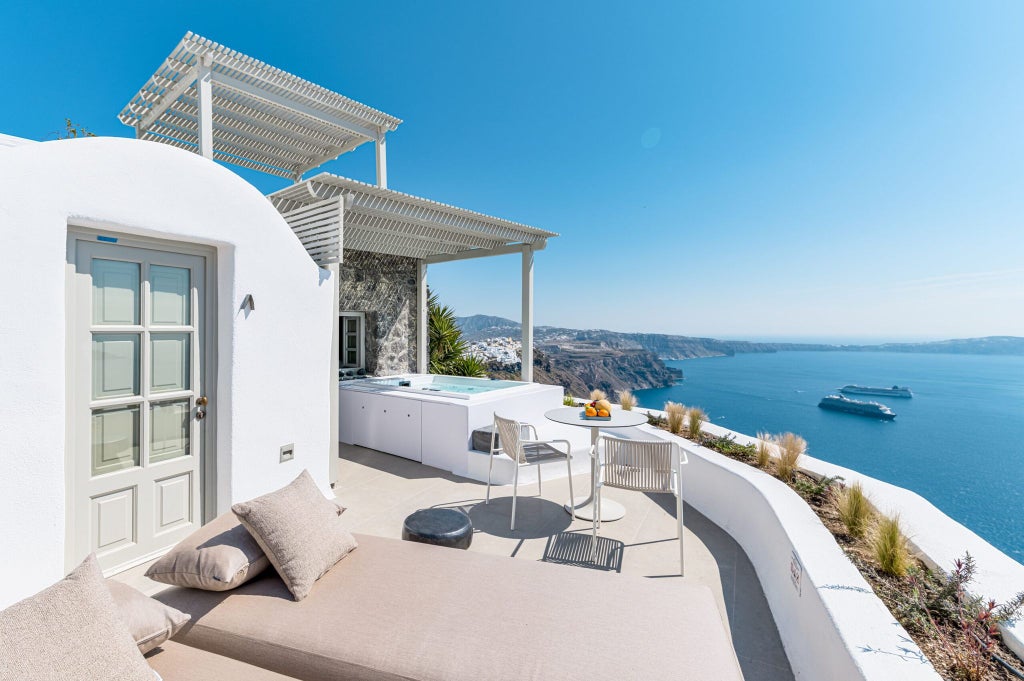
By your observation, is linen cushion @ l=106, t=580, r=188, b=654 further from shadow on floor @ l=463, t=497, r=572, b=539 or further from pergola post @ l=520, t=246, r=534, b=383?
pergola post @ l=520, t=246, r=534, b=383

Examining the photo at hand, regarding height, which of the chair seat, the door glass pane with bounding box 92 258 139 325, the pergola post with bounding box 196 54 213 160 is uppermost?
the pergola post with bounding box 196 54 213 160

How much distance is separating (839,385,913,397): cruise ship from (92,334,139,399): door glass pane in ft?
55.6

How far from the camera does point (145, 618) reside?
4.98 feet

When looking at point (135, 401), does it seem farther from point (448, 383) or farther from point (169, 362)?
point (448, 383)

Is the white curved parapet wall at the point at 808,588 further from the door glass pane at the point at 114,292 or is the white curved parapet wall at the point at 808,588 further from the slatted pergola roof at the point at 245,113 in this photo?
the slatted pergola roof at the point at 245,113

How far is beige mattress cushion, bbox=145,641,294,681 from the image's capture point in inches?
57.0

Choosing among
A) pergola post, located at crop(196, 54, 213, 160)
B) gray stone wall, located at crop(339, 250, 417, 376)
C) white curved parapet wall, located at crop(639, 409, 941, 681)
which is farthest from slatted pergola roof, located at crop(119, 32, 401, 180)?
white curved parapet wall, located at crop(639, 409, 941, 681)

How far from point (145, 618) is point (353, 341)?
7404 millimetres

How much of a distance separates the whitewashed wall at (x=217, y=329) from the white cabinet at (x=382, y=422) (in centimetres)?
139

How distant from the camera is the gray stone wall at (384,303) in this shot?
8.22 m

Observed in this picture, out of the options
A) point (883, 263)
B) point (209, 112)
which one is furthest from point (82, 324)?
point (883, 263)

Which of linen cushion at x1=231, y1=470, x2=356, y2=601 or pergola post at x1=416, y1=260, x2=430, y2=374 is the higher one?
pergola post at x1=416, y1=260, x2=430, y2=374

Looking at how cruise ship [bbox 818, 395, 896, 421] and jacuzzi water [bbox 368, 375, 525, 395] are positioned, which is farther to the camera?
cruise ship [bbox 818, 395, 896, 421]

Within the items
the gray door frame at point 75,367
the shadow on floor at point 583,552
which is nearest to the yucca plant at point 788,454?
the shadow on floor at point 583,552
